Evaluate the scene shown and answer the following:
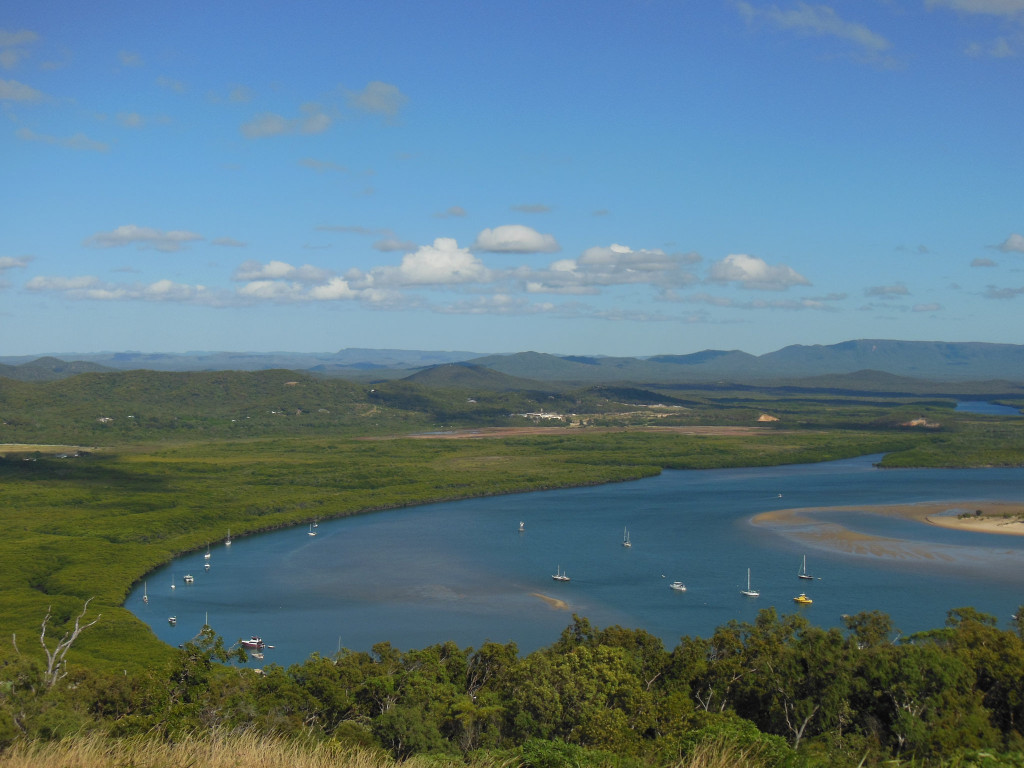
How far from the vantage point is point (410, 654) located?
87.3 feet

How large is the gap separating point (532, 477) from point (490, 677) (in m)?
63.7

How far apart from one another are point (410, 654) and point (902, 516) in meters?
50.9

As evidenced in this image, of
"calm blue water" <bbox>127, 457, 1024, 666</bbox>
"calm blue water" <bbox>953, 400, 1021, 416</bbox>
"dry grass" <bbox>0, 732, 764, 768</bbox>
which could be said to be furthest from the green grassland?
"dry grass" <bbox>0, 732, 764, 768</bbox>

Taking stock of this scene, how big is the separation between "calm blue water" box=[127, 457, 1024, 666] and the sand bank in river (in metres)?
1.18

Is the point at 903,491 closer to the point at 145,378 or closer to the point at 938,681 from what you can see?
the point at 938,681

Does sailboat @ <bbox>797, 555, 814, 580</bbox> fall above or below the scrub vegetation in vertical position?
below

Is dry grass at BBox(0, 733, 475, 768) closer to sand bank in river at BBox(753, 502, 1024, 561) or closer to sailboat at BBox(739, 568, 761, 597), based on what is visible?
sailboat at BBox(739, 568, 761, 597)

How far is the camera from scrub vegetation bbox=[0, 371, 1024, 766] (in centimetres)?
1747

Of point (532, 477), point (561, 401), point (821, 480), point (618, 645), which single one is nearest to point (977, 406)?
point (561, 401)

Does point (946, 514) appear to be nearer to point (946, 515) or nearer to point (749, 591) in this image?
point (946, 515)

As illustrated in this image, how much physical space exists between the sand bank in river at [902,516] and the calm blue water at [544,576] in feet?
3.87

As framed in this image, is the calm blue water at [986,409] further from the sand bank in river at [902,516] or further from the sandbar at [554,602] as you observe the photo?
the sandbar at [554,602]

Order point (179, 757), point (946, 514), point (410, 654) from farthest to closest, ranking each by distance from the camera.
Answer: point (946, 514) < point (410, 654) < point (179, 757)

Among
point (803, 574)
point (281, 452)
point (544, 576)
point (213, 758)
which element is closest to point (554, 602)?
point (544, 576)
